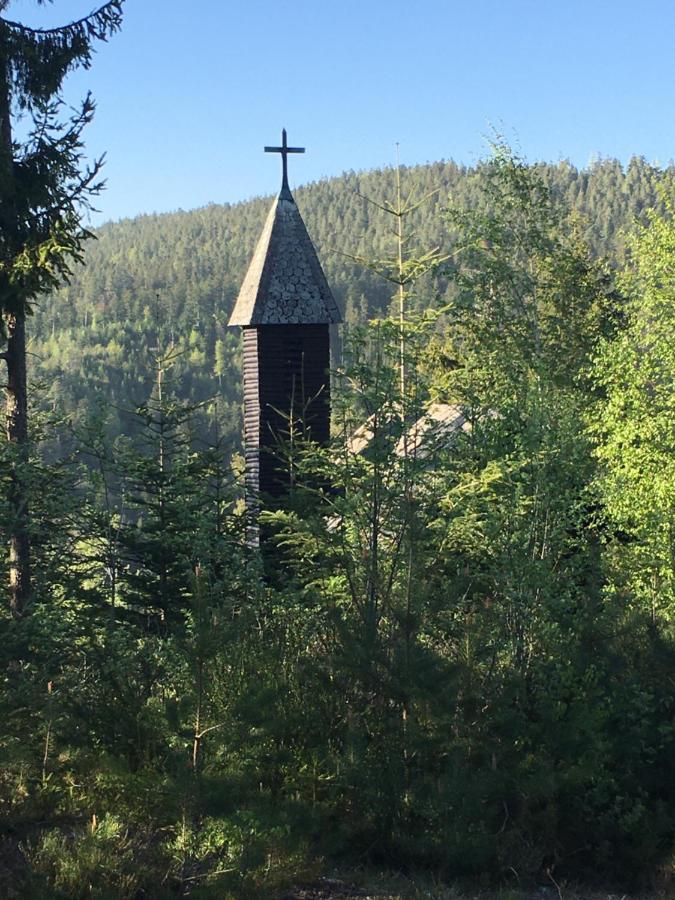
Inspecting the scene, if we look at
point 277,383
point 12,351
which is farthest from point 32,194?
point 277,383

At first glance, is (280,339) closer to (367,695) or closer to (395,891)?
(367,695)

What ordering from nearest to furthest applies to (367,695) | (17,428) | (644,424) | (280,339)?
(367,695), (17,428), (644,424), (280,339)

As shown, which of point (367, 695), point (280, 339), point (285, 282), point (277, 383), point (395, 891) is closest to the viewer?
point (395, 891)

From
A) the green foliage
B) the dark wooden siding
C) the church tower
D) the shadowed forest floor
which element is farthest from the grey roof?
the shadowed forest floor

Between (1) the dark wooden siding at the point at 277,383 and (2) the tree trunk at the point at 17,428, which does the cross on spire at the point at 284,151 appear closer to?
(1) the dark wooden siding at the point at 277,383

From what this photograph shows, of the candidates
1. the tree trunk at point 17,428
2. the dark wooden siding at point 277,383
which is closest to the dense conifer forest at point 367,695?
the tree trunk at point 17,428

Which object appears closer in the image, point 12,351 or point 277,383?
point 12,351

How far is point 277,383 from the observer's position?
22.7 meters

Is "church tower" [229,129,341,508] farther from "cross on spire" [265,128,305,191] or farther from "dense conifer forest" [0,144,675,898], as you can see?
"dense conifer forest" [0,144,675,898]

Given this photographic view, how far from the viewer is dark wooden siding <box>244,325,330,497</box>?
22.3 metres

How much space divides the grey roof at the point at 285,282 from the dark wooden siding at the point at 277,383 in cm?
31

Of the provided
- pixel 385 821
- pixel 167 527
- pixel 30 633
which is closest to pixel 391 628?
pixel 385 821

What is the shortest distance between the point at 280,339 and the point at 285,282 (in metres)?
1.29

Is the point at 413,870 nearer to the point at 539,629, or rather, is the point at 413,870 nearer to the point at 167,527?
the point at 539,629
